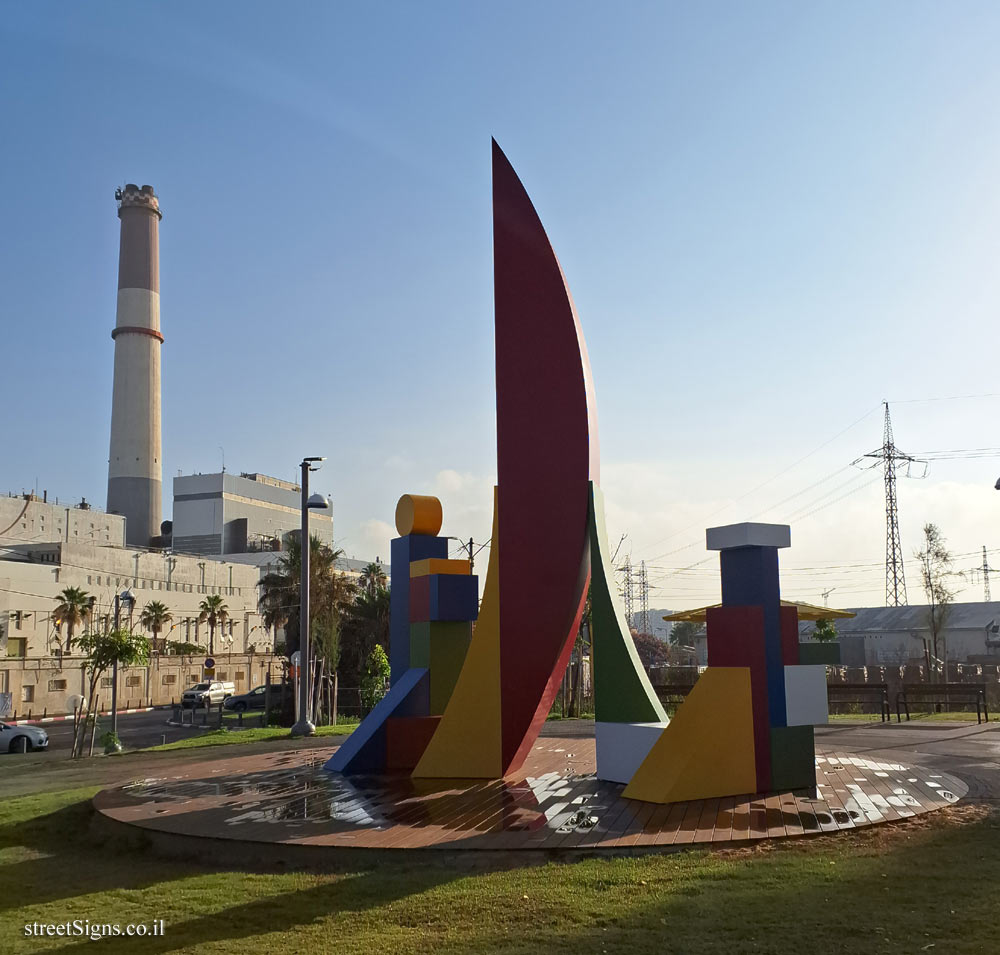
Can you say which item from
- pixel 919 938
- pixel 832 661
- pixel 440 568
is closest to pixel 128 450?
pixel 440 568

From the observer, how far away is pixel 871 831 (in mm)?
8844

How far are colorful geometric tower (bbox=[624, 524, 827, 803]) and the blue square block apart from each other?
4.20 meters

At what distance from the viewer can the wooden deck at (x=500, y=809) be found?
28.9ft

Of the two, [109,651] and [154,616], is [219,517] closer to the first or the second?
[154,616]

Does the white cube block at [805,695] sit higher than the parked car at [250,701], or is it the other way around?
the white cube block at [805,695]

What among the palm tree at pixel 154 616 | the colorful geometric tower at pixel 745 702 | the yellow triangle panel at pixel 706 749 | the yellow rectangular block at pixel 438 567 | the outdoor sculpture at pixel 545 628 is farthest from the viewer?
the palm tree at pixel 154 616

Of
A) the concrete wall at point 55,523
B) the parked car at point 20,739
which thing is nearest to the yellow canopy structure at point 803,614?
the parked car at point 20,739

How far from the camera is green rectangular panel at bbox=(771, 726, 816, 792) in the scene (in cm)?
1150

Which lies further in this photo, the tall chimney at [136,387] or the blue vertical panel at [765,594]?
the tall chimney at [136,387]

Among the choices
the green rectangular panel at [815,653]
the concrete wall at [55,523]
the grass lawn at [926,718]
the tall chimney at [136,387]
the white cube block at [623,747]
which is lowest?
the grass lawn at [926,718]

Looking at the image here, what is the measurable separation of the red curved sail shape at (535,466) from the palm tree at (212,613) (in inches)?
2200

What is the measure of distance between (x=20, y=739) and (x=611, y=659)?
18177 mm

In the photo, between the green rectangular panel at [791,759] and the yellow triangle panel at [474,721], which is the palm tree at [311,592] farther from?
the green rectangular panel at [791,759]

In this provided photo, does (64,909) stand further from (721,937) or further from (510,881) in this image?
(721,937)
